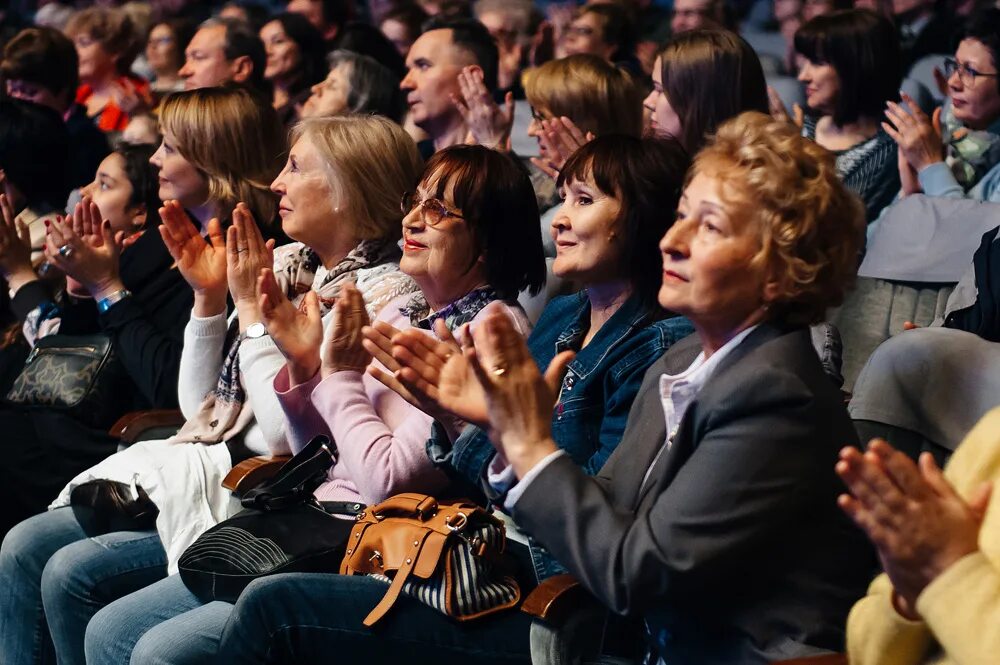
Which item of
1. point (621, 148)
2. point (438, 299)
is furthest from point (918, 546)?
point (438, 299)

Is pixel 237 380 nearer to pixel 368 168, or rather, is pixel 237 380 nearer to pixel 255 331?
pixel 255 331

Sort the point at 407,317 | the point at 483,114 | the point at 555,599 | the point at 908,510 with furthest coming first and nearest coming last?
the point at 483,114, the point at 407,317, the point at 555,599, the point at 908,510

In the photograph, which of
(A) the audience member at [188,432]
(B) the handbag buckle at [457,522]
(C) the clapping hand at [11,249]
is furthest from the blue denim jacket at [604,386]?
(C) the clapping hand at [11,249]

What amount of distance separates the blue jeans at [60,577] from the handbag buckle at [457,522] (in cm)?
95

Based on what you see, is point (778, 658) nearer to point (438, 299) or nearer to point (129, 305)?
point (438, 299)

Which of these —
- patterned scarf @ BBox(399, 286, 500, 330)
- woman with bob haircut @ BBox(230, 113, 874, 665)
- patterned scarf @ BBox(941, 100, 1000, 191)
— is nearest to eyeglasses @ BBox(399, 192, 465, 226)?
patterned scarf @ BBox(399, 286, 500, 330)

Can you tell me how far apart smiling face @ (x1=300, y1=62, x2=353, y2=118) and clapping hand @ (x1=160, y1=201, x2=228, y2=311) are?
126 cm

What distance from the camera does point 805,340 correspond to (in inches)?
70.1

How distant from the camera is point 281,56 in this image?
17.5ft

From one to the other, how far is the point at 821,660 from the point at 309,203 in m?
1.64

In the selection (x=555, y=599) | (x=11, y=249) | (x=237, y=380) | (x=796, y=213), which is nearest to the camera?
(x=796, y=213)

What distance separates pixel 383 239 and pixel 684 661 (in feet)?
4.63

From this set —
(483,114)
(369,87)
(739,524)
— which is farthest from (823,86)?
(739,524)

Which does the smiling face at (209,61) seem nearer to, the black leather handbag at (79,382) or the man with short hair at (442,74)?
the man with short hair at (442,74)
